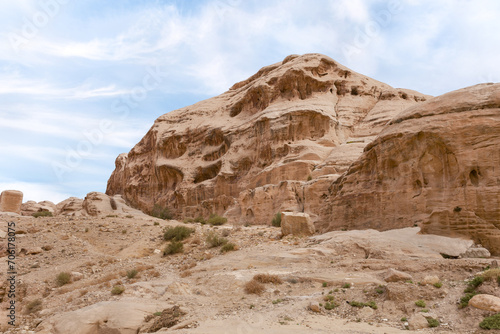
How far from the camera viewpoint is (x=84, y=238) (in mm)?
22766

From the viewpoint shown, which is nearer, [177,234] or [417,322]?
[417,322]

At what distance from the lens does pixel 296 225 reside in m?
18.7

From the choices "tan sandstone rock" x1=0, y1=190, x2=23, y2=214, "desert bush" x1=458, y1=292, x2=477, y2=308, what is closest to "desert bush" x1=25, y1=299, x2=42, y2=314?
"desert bush" x1=458, y1=292, x2=477, y2=308

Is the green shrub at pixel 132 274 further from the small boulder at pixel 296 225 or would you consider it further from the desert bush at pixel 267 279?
the small boulder at pixel 296 225

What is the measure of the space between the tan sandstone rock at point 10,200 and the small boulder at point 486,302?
125 ft

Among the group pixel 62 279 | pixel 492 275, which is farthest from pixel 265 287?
pixel 62 279

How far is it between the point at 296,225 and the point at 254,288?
8.04 m

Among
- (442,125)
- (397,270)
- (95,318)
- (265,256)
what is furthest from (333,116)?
(95,318)

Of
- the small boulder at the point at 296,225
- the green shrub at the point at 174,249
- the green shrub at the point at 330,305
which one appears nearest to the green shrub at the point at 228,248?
the small boulder at the point at 296,225

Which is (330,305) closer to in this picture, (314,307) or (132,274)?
(314,307)

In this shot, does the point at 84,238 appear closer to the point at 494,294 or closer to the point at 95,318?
the point at 95,318

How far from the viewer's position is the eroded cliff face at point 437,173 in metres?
14.1

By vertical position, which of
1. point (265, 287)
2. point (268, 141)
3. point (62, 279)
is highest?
point (268, 141)

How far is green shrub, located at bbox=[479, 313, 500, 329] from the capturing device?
7361 mm
